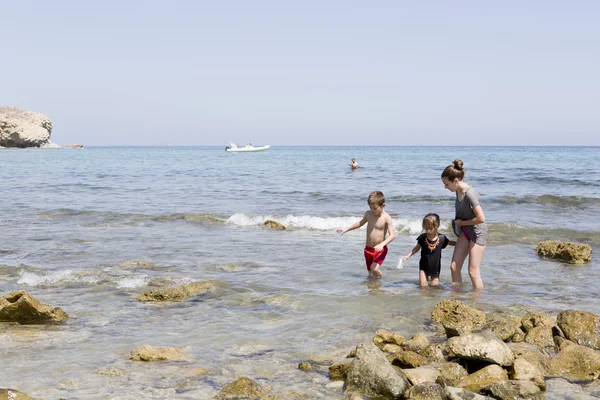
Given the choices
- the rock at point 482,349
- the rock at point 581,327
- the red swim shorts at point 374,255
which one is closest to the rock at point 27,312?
the rock at point 482,349

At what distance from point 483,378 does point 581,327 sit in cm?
187

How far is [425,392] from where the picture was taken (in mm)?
4547

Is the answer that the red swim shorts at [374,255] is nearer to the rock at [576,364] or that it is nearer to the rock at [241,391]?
the rock at [576,364]

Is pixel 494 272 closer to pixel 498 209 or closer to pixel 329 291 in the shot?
pixel 329 291

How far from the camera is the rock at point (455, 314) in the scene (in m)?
6.76

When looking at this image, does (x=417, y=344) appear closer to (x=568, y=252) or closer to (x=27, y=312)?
(x=27, y=312)

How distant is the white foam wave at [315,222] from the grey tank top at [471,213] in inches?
294

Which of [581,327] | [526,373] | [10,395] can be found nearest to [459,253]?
[581,327]

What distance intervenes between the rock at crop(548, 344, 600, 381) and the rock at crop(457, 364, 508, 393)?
0.66 metres

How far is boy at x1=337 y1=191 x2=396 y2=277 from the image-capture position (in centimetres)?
902

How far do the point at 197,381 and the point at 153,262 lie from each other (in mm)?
6000

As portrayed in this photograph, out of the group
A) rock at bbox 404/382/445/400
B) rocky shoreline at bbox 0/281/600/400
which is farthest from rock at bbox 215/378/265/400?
rock at bbox 404/382/445/400

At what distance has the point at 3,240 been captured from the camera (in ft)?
42.5
